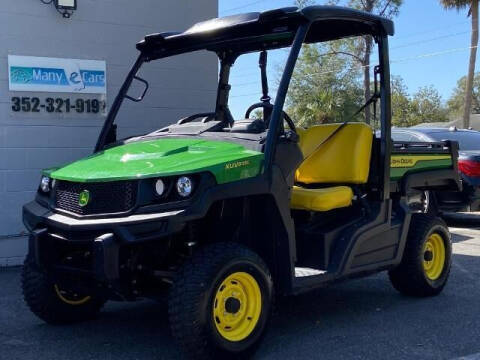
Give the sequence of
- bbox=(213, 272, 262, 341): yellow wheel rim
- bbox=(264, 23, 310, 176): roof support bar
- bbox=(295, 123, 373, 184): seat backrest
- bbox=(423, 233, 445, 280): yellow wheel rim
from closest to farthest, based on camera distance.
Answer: bbox=(213, 272, 262, 341): yellow wheel rim
bbox=(264, 23, 310, 176): roof support bar
bbox=(295, 123, 373, 184): seat backrest
bbox=(423, 233, 445, 280): yellow wheel rim

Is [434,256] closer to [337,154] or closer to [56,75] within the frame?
[337,154]

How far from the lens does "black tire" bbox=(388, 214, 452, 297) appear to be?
5902mm

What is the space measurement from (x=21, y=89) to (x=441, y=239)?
A: 15.9 feet

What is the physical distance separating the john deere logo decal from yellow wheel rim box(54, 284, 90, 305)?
40.8 inches

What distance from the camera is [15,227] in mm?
7555

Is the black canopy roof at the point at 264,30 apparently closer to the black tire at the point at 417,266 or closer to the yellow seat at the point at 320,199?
the yellow seat at the point at 320,199

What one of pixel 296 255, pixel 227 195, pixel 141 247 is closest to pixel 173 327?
pixel 141 247

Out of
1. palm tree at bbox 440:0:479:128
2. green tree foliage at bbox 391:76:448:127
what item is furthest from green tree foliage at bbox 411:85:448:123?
palm tree at bbox 440:0:479:128

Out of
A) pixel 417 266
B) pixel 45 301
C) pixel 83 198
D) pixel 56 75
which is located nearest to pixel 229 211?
pixel 83 198

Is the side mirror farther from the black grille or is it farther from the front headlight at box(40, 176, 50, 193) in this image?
the black grille

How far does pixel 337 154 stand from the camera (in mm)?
5695

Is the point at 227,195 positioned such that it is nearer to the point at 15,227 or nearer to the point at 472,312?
the point at 472,312

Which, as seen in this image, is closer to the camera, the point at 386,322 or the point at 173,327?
the point at 173,327

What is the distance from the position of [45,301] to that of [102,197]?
1.30 metres
